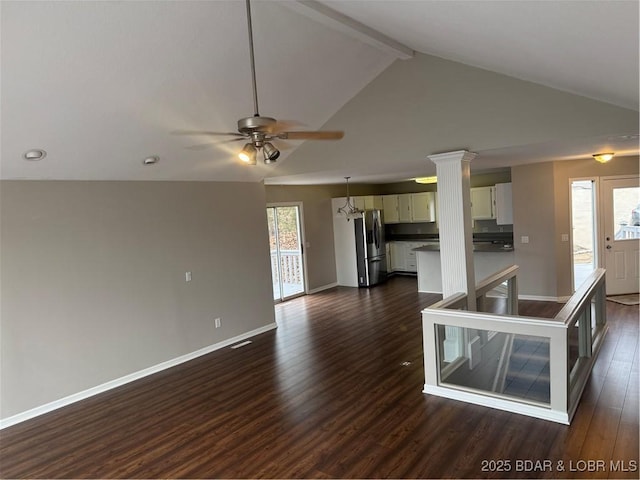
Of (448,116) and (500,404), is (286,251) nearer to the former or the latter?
(448,116)

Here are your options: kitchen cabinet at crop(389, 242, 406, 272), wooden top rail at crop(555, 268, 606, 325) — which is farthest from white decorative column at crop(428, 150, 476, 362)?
kitchen cabinet at crop(389, 242, 406, 272)

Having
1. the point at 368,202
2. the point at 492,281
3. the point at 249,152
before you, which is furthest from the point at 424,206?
the point at 249,152

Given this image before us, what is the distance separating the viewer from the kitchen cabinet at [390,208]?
1022cm

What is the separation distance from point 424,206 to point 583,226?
3.33m

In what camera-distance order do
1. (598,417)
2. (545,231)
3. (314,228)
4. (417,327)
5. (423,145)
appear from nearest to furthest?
(598,417), (423,145), (417,327), (545,231), (314,228)

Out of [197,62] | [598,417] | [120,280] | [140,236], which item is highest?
[197,62]

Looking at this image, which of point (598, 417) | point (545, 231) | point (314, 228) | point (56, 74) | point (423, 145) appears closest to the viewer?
point (56, 74)

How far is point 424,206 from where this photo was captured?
9.80 meters

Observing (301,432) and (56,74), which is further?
(301,432)

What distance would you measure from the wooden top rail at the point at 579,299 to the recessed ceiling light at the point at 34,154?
15.2ft

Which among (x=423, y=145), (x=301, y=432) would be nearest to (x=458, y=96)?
(x=423, y=145)

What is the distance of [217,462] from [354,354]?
7.89 feet

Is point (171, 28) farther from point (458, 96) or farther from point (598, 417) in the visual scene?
point (598, 417)

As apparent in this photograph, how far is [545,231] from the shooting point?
23.1 ft
